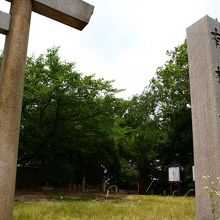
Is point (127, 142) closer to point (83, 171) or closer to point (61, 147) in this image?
point (83, 171)

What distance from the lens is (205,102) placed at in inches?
217

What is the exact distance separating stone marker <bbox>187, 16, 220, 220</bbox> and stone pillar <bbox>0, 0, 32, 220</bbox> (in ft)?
9.56

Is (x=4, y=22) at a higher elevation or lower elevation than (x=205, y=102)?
higher

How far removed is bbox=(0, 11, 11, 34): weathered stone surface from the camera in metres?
4.05

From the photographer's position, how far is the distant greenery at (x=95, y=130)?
16203mm

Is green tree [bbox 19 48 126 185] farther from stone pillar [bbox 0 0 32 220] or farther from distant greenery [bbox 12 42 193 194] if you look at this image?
stone pillar [bbox 0 0 32 220]

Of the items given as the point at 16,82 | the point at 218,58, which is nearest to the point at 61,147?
the point at 218,58

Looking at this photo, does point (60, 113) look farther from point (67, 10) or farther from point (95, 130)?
point (67, 10)

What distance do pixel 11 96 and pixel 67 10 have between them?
56.4 inches

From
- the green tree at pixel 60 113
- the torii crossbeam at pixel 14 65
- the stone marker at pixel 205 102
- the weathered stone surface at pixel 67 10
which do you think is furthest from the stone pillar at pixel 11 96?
the green tree at pixel 60 113

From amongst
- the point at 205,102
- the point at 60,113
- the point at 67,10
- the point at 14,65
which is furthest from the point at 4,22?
the point at 60,113

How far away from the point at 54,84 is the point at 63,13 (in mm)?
11292

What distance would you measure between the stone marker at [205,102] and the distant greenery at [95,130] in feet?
33.6

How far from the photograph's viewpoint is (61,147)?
18.2m
